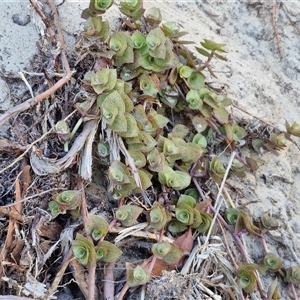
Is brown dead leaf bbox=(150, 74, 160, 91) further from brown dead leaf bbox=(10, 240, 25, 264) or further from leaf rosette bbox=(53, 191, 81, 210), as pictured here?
brown dead leaf bbox=(10, 240, 25, 264)

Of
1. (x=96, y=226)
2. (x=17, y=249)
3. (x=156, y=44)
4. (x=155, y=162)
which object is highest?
(x=156, y=44)

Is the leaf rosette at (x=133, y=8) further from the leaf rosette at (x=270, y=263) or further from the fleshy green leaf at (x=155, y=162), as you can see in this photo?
the leaf rosette at (x=270, y=263)

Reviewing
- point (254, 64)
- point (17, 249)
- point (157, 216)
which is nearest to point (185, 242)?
point (157, 216)

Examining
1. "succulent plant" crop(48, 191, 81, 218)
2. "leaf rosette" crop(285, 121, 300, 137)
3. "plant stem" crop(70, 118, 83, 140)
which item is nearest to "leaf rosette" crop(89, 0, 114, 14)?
"plant stem" crop(70, 118, 83, 140)

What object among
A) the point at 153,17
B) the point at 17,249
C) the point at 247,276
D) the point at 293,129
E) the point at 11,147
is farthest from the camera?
the point at 293,129

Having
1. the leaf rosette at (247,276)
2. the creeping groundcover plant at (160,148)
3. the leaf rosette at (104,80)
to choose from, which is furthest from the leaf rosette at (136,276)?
the leaf rosette at (104,80)

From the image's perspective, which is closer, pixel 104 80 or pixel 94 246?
pixel 94 246

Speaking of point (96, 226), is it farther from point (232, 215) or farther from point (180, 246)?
point (232, 215)
